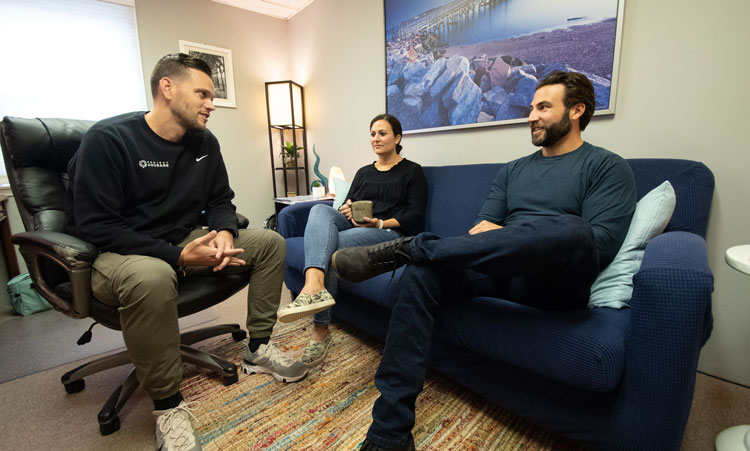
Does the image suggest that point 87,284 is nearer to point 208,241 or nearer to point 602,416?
point 208,241

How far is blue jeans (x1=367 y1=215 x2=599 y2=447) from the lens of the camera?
0.87 m

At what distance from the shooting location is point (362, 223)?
64.7 inches

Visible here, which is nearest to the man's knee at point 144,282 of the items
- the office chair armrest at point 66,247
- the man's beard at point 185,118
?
→ the office chair armrest at point 66,247

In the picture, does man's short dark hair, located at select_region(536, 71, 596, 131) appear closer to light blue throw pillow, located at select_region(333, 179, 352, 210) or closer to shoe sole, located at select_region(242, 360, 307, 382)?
light blue throw pillow, located at select_region(333, 179, 352, 210)

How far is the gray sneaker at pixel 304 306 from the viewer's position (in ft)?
3.82

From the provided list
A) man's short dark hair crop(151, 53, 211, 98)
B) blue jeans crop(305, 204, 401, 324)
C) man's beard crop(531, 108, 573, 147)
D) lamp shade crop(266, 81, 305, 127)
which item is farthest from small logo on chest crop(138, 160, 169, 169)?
lamp shade crop(266, 81, 305, 127)

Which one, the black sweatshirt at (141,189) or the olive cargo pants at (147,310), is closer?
the olive cargo pants at (147,310)

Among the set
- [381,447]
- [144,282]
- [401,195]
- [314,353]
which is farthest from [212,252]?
[401,195]

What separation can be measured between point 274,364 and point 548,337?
1.02 meters

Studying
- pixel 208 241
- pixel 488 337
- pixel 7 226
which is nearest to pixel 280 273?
pixel 208 241

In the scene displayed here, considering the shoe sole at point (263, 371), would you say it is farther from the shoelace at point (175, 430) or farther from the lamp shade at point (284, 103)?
the lamp shade at point (284, 103)

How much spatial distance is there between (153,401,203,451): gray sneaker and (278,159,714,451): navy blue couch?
2.46ft

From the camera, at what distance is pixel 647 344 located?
2.57 feet

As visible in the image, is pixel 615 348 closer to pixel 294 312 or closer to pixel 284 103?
pixel 294 312
